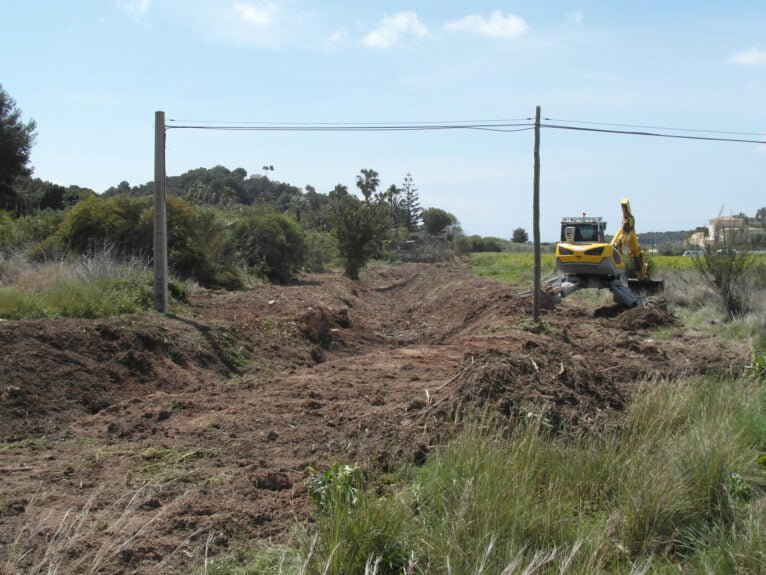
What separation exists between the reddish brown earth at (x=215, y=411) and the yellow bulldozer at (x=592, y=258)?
4259mm

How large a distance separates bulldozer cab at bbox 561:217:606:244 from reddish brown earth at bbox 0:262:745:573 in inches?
224

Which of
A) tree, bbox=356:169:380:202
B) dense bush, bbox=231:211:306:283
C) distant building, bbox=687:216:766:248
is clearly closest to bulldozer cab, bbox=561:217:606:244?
distant building, bbox=687:216:766:248

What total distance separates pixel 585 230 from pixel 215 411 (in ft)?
49.2

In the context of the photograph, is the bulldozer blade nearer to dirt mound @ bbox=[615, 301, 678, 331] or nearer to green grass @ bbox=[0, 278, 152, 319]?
dirt mound @ bbox=[615, 301, 678, 331]

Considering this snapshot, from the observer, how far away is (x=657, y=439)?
23.3 feet

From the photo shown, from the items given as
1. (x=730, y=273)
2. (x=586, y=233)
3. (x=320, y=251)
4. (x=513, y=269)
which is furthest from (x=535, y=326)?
(x=513, y=269)

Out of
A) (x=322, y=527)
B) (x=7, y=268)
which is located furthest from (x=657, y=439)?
(x=7, y=268)

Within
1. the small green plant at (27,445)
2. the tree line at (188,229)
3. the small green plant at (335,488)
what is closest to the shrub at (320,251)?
the tree line at (188,229)

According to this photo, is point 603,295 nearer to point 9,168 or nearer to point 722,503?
point 722,503

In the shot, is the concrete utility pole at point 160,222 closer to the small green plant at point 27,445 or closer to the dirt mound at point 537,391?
the small green plant at point 27,445

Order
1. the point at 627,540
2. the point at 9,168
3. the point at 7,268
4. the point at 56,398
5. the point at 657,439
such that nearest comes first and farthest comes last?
1. the point at 627,540
2. the point at 657,439
3. the point at 56,398
4. the point at 7,268
5. the point at 9,168

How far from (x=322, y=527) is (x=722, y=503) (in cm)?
345

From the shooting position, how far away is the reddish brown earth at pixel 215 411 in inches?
210

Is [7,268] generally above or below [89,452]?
above
